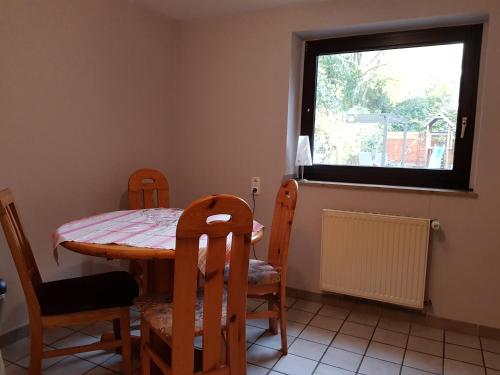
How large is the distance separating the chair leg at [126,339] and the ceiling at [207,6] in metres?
2.13

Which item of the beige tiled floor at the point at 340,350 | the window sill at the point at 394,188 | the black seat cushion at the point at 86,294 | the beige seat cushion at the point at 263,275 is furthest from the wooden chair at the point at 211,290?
the window sill at the point at 394,188

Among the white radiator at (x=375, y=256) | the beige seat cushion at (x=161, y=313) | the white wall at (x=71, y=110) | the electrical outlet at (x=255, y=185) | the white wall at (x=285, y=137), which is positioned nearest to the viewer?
the beige seat cushion at (x=161, y=313)

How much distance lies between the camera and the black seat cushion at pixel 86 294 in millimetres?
1630

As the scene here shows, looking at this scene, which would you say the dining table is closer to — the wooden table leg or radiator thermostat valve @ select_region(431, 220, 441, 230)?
the wooden table leg

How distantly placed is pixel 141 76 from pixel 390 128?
1.88m

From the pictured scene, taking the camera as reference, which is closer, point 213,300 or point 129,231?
point 213,300

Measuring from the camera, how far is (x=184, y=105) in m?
3.16

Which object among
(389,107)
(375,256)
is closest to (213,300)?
(375,256)

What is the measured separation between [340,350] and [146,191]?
65.5 inches

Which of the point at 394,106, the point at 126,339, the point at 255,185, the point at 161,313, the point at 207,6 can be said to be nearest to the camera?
the point at 161,313

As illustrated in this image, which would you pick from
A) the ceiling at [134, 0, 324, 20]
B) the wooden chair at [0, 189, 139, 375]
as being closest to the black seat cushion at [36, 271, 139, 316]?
the wooden chair at [0, 189, 139, 375]

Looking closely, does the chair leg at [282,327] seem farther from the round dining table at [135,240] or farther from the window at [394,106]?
the window at [394,106]

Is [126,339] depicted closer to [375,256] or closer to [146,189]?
[146,189]

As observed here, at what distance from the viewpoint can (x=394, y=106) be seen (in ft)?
8.64
